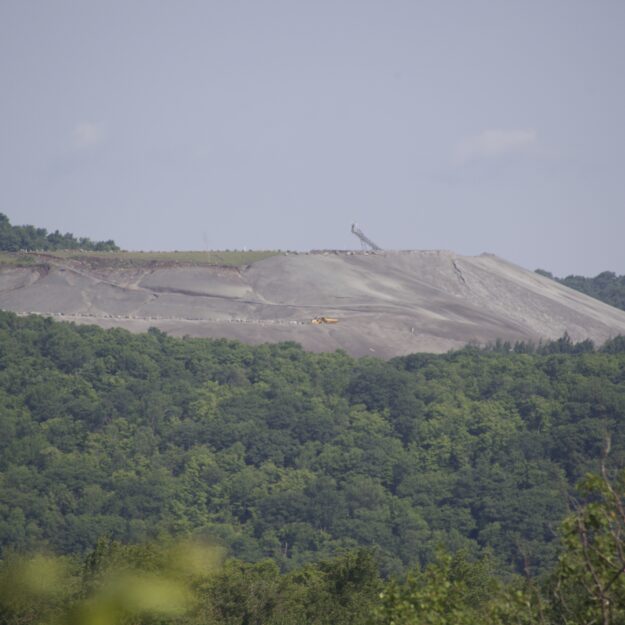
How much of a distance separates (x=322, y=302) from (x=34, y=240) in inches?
2237

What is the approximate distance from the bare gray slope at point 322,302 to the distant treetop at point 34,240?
3509 centimetres

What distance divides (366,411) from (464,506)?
82.1ft

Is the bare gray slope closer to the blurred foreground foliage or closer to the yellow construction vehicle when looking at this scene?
the yellow construction vehicle

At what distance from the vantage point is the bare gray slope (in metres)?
128

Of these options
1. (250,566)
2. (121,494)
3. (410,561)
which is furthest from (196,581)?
(121,494)

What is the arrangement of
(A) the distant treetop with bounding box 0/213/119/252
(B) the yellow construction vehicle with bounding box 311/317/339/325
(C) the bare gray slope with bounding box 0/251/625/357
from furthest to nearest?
(A) the distant treetop with bounding box 0/213/119/252 < (B) the yellow construction vehicle with bounding box 311/317/339/325 < (C) the bare gray slope with bounding box 0/251/625/357

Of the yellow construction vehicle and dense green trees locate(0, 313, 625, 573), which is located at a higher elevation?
the yellow construction vehicle

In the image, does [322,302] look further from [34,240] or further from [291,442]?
[34,240]

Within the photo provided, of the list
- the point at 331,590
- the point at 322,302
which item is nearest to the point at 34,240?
the point at 322,302

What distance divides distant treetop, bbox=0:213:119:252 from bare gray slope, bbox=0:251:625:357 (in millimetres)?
35092

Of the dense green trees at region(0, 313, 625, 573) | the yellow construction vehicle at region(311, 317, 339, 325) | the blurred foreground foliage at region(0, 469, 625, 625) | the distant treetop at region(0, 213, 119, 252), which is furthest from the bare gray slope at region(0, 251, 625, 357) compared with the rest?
the blurred foreground foliage at region(0, 469, 625, 625)

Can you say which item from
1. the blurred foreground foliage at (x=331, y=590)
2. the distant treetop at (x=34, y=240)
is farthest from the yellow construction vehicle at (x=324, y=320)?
the blurred foreground foliage at (x=331, y=590)

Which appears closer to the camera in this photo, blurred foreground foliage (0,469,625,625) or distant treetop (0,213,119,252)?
blurred foreground foliage (0,469,625,625)

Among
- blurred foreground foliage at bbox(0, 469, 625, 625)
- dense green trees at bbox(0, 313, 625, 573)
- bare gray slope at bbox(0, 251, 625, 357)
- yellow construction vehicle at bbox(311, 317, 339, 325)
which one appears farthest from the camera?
yellow construction vehicle at bbox(311, 317, 339, 325)
